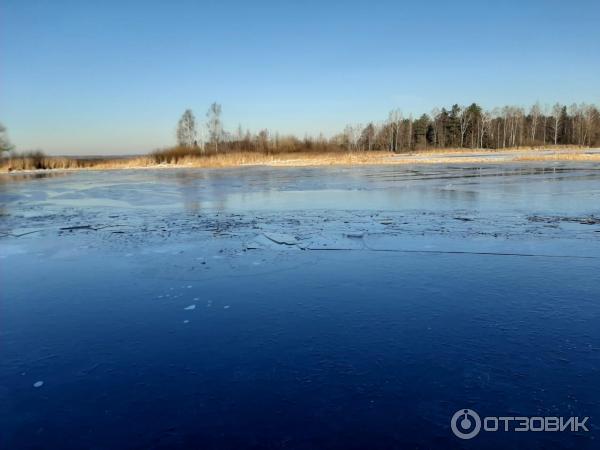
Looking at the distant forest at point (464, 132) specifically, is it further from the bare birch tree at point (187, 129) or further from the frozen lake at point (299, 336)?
the frozen lake at point (299, 336)

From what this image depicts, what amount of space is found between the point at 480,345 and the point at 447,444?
1.22 meters

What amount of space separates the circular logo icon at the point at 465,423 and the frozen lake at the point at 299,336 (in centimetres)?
4

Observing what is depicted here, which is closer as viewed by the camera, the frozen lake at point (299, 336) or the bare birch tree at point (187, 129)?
the frozen lake at point (299, 336)

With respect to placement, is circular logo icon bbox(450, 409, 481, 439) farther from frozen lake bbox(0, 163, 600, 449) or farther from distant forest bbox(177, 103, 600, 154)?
distant forest bbox(177, 103, 600, 154)

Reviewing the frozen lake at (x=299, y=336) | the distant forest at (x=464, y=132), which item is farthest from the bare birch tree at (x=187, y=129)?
the frozen lake at (x=299, y=336)

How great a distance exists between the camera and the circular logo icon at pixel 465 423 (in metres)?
2.36

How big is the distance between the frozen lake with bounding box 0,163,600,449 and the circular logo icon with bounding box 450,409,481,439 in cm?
4

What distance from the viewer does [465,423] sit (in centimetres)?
245

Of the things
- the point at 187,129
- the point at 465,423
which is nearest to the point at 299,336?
the point at 465,423

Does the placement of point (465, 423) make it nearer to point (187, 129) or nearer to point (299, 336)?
point (299, 336)

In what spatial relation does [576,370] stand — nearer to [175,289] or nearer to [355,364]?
[355,364]

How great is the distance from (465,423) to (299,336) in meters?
1.45

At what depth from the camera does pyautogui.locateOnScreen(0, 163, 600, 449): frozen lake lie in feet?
8.13

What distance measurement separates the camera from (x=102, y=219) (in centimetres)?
1012
